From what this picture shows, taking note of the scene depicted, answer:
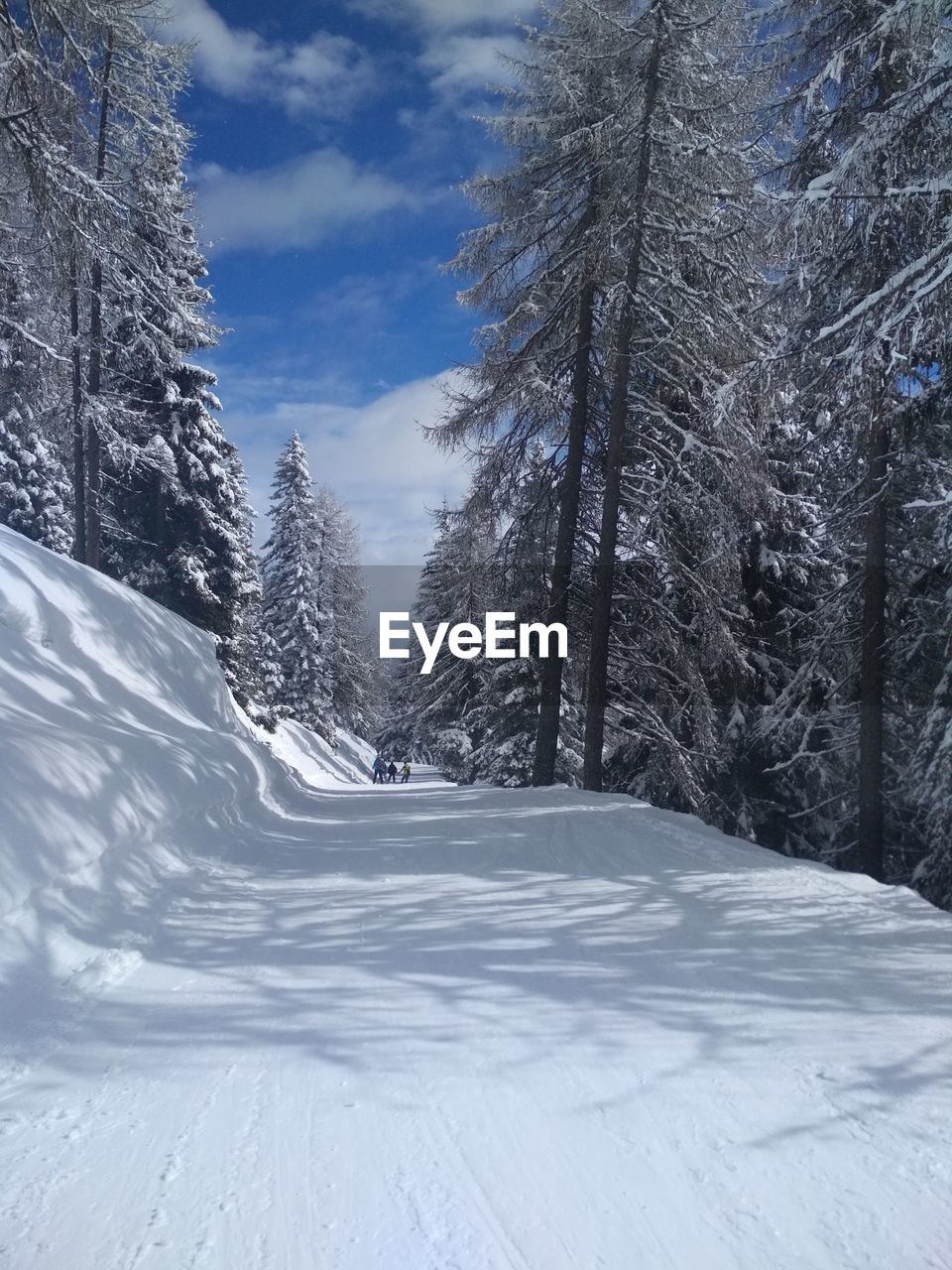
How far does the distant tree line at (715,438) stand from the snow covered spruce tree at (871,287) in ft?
0.17

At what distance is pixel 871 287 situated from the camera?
30.6 ft

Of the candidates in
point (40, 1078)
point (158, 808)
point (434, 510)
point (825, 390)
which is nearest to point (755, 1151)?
point (40, 1078)

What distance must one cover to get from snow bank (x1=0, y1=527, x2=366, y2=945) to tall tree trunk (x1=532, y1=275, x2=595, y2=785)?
14.7 feet

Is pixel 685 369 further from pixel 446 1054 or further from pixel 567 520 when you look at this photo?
pixel 446 1054

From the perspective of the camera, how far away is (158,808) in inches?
277

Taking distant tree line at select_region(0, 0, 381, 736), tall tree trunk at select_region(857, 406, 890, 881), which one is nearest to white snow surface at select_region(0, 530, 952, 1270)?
tall tree trunk at select_region(857, 406, 890, 881)

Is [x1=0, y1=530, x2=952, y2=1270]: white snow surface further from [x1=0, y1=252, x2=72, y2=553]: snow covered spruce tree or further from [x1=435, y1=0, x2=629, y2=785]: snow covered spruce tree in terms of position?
[x1=0, y1=252, x2=72, y2=553]: snow covered spruce tree

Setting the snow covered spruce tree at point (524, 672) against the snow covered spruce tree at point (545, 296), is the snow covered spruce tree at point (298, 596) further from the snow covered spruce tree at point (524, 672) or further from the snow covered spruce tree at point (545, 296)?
the snow covered spruce tree at point (545, 296)

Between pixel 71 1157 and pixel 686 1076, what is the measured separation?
2.25m

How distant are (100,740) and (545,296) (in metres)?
10.0

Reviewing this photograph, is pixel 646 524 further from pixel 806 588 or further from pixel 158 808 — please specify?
pixel 158 808

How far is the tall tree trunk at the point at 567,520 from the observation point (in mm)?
→ 13000

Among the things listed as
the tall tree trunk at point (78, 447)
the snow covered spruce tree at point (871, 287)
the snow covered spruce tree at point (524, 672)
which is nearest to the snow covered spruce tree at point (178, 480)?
the tall tree trunk at point (78, 447)

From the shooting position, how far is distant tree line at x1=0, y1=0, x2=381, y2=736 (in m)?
7.92
